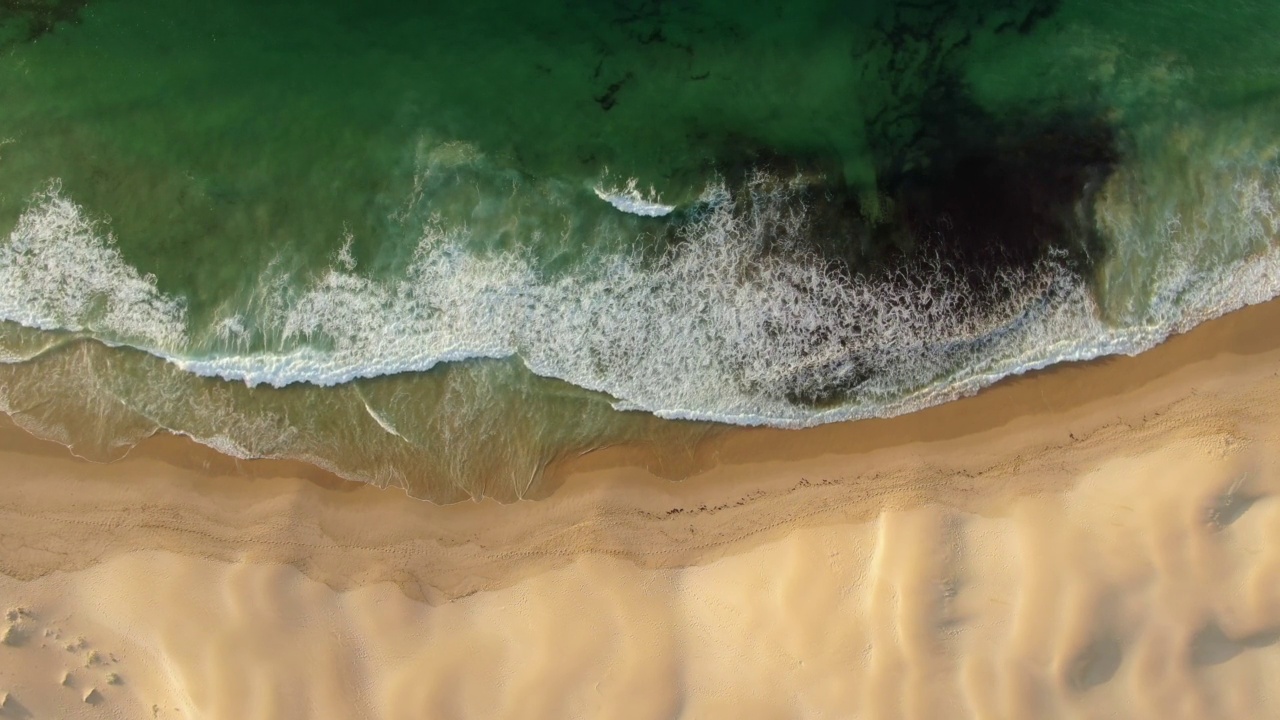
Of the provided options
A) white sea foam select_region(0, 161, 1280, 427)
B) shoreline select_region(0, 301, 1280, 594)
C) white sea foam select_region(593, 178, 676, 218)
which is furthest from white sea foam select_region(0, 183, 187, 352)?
white sea foam select_region(593, 178, 676, 218)

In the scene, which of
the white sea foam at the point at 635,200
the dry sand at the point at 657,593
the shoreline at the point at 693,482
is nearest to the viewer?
the dry sand at the point at 657,593

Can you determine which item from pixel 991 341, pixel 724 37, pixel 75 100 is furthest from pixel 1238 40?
pixel 75 100

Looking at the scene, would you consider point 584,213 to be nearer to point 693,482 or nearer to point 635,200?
point 635,200

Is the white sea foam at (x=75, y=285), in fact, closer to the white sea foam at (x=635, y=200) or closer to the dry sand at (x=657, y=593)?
the dry sand at (x=657, y=593)

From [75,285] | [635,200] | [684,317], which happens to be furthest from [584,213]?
[75,285]

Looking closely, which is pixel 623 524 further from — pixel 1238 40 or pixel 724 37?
pixel 1238 40

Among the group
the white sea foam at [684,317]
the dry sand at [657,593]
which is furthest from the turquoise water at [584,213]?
the dry sand at [657,593]
